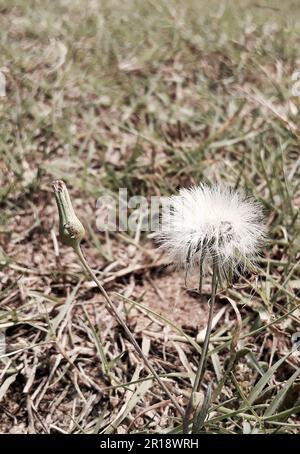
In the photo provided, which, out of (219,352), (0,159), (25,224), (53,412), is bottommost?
Answer: (53,412)

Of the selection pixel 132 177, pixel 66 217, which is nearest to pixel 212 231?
pixel 66 217

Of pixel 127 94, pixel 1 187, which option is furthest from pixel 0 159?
pixel 127 94

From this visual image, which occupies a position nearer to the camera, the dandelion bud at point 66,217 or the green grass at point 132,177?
the dandelion bud at point 66,217

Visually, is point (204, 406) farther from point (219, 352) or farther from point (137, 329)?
point (137, 329)

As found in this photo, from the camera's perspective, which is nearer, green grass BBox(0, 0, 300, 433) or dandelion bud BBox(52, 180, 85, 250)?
dandelion bud BBox(52, 180, 85, 250)

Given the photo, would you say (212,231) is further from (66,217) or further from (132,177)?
(132,177)
